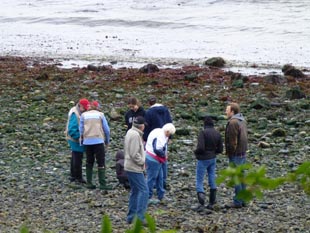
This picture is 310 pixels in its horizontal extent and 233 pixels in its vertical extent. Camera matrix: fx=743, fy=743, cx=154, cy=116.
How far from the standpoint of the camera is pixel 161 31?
5659 centimetres

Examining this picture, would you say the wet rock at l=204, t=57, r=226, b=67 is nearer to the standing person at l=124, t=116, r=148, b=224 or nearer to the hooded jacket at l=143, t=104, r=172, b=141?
the hooded jacket at l=143, t=104, r=172, b=141

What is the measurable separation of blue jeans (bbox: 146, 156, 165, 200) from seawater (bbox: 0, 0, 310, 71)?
25574mm

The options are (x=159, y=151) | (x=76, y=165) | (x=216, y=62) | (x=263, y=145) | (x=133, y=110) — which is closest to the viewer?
(x=159, y=151)

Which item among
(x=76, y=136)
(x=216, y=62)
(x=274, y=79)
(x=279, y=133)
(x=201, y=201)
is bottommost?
(x=216, y=62)

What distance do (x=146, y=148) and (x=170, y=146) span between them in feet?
16.7

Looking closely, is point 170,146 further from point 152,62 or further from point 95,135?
point 152,62

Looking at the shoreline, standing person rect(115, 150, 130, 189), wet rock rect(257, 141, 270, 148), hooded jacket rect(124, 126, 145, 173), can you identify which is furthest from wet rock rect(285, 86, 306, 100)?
hooded jacket rect(124, 126, 145, 173)

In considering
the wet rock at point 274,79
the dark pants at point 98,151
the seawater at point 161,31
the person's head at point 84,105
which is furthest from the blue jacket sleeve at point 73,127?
the seawater at point 161,31

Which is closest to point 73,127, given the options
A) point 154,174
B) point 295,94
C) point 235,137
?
point 154,174

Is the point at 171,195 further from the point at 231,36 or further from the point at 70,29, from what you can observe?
the point at 70,29

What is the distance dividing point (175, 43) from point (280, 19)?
15.6 metres

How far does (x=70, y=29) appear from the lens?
59.6m

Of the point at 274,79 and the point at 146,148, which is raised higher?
the point at 146,148

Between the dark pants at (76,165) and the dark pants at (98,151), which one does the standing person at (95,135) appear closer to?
the dark pants at (98,151)
